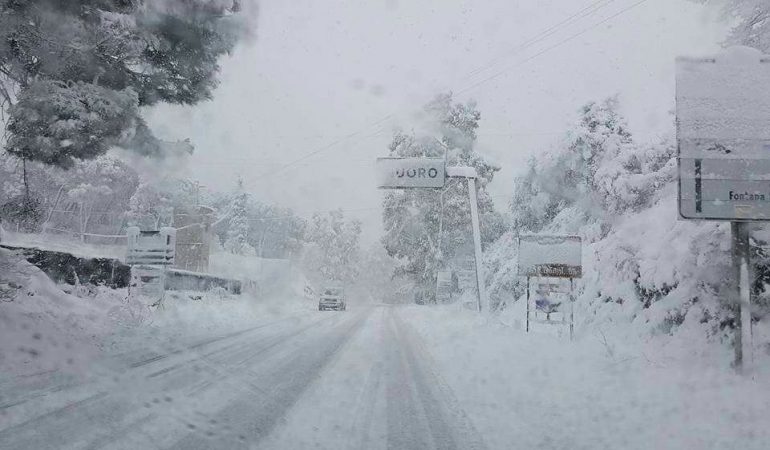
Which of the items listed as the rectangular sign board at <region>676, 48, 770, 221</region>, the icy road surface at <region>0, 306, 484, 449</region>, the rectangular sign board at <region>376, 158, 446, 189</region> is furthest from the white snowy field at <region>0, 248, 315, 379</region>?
the rectangular sign board at <region>376, 158, 446, 189</region>

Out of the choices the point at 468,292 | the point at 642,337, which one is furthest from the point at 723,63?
the point at 468,292

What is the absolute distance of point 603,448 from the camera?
4.61m

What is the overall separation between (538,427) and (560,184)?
73.4 feet

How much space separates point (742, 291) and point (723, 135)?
1963 mm

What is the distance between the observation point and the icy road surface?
14.6 feet

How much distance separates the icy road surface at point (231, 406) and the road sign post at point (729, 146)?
12.9ft

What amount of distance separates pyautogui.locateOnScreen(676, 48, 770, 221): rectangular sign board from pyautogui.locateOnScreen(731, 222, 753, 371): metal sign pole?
0.32m

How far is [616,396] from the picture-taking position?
6609mm

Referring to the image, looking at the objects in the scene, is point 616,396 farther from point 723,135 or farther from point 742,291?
point 723,135

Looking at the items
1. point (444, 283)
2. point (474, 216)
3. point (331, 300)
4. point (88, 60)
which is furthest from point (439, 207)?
point (88, 60)

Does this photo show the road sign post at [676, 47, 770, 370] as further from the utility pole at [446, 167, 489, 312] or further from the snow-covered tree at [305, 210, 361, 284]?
the snow-covered tree at [305, 210, 361, 284]

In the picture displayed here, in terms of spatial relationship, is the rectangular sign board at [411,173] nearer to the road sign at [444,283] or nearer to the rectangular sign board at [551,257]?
the rectangular sign board at [551,257]

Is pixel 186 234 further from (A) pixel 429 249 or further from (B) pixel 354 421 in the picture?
(B) pixel 354 421

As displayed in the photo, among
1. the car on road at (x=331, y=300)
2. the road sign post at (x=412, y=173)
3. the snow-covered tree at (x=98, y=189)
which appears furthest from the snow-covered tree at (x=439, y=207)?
the snow-covered tree at (x=98, y=189)
